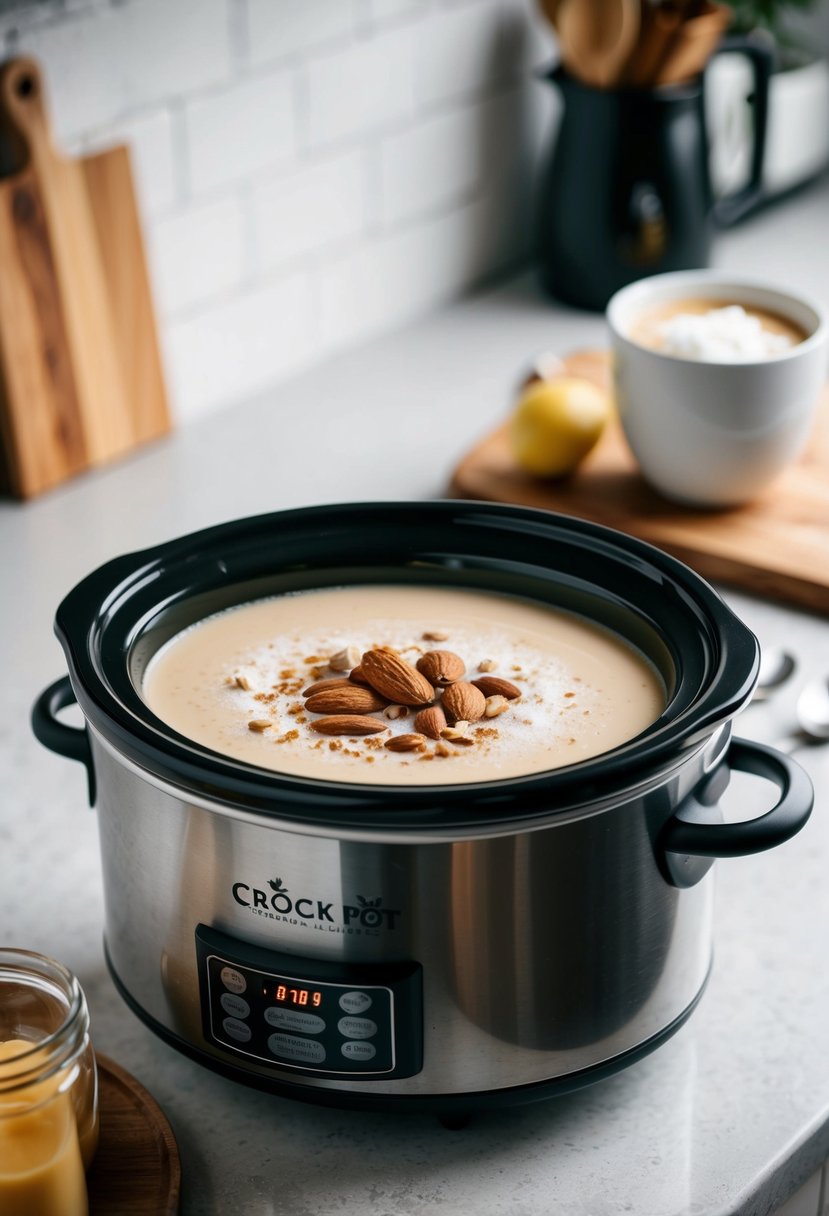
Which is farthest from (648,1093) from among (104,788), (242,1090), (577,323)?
(577,323)

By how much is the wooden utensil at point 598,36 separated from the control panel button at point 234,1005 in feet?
4.30

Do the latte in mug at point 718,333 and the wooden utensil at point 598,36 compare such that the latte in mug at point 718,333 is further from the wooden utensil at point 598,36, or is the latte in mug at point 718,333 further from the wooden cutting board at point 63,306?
the wooden cutting board at point 63,306

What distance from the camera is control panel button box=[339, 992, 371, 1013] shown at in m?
0.74

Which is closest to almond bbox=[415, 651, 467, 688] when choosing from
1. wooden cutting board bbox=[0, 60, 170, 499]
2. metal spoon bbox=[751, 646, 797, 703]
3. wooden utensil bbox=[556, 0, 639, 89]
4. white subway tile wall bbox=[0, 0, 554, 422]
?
metal spoon bbox=[751, 646, 797, 703]

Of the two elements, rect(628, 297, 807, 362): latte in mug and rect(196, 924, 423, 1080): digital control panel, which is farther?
rect(628, 297, 807, 362): latte in mug

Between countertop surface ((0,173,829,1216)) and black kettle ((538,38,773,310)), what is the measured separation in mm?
440

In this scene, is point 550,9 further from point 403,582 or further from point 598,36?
point 403,582

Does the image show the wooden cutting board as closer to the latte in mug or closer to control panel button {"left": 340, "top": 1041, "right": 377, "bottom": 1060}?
the latte in mug

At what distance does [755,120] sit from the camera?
6.13 feet

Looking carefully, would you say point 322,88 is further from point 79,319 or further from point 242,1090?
point 242,1090

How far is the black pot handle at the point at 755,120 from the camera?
1789 millimetres

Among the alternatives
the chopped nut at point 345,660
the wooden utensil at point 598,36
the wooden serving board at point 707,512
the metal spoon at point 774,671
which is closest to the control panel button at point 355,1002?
the chopped nut at point 345,660

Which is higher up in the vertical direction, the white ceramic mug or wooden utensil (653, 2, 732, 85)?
wooden utensil (653, 2, 732, 85)

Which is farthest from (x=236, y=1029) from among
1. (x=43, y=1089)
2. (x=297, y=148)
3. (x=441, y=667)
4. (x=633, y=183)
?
(x=633, y=183)
